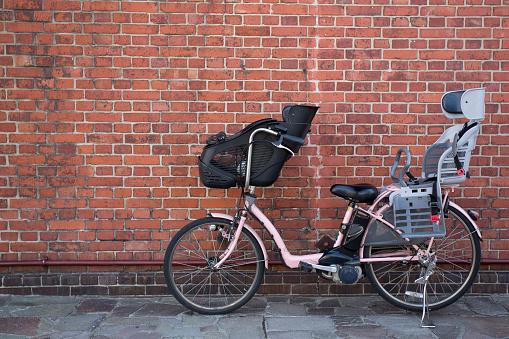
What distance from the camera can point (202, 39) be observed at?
509 centimetres

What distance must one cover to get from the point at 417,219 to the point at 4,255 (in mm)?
3597

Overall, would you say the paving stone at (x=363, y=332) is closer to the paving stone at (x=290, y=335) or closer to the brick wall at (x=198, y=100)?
the paving stone at (x=290, y=335)

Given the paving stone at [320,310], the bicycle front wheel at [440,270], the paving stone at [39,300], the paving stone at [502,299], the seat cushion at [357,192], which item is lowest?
the paving stone at [320,310]

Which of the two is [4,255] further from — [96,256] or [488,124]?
[488,124]

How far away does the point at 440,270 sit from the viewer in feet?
17.0

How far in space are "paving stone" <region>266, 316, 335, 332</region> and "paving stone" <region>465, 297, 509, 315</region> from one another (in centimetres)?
131

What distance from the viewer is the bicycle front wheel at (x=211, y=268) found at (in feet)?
15.7

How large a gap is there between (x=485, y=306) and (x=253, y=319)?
2.02m

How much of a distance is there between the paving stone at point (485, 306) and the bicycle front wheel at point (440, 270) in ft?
0.64

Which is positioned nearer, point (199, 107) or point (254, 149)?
point (254, 149)

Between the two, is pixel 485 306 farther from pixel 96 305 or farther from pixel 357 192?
pixel 96 305

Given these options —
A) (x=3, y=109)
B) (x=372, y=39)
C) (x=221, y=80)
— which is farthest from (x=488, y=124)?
(x=3, y=109)

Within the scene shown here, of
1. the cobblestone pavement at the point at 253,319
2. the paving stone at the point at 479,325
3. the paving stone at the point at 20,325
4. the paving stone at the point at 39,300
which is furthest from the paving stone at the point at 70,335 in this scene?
the paving stone at the point at 479,325

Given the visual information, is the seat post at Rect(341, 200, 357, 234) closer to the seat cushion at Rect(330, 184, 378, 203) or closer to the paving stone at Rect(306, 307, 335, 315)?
the seat cushion at Rect(330, 184, 378, 203)
